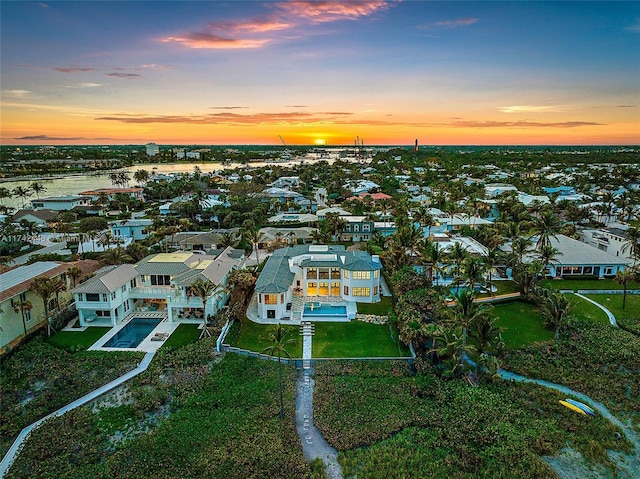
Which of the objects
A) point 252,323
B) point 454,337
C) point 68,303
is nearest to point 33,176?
point 68,303

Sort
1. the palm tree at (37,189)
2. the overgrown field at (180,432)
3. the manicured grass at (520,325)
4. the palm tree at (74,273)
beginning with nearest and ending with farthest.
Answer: the overgrown field at (180,432) → the manicured grass at (520,325) → the palm tree at (74,273) → the palm tree at (37,189)

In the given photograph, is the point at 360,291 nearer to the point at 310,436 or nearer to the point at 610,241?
the point at 310,436

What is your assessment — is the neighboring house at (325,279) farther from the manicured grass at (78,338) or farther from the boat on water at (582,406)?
the boat on water at (582,406)

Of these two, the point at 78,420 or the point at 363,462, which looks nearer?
the point at 363,462

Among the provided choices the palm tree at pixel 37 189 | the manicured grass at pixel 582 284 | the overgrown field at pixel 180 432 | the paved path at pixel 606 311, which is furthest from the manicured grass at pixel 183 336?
the palm tree at pixel 37 189

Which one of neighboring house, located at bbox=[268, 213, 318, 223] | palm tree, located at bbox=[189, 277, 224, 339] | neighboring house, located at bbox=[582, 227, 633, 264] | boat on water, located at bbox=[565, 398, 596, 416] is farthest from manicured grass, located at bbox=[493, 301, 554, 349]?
neighboring house, located at bbox=[268, 213, 318, 223]

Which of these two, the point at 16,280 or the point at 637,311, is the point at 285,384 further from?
the point at 637,311
